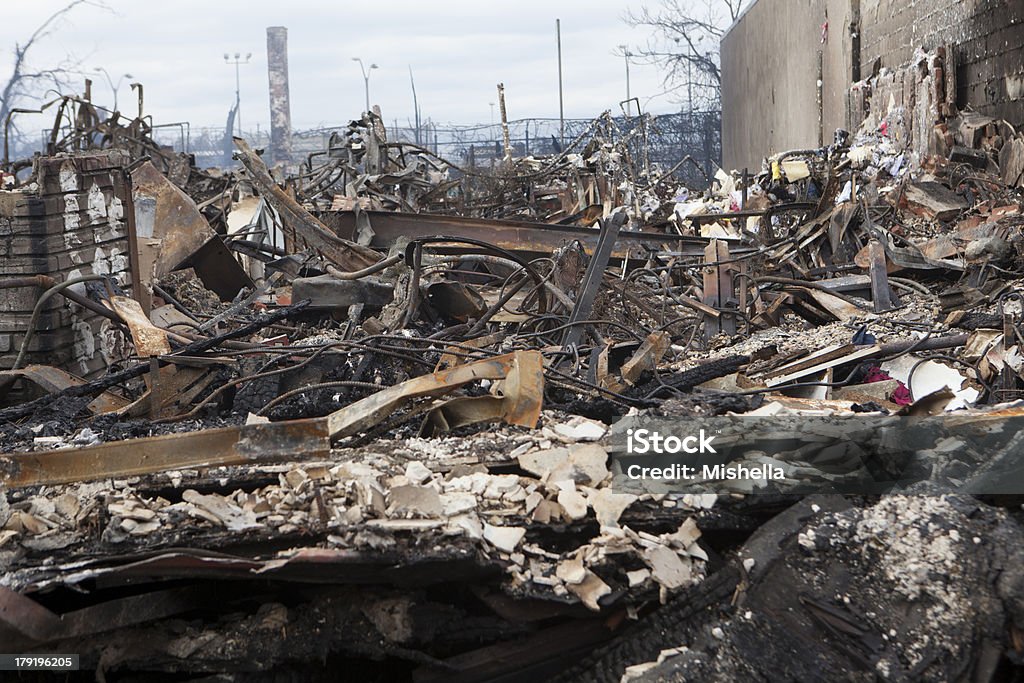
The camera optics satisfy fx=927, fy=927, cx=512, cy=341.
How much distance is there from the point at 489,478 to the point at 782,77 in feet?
64.3

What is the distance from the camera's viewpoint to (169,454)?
3152 mm

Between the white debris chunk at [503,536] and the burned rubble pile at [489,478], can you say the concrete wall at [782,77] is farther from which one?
the white debris chunk at [503,536]

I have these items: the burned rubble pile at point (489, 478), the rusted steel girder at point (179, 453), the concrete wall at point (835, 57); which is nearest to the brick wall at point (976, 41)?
the concrete wall at point (835, 57)

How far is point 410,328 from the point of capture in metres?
5.58

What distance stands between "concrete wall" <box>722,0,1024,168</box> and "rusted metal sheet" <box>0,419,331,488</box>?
8500mm

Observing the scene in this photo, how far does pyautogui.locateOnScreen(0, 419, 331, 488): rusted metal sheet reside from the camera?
310 cm

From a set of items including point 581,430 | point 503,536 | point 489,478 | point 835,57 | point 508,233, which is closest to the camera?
point 503,536

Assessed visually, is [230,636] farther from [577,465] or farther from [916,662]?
[916,662]

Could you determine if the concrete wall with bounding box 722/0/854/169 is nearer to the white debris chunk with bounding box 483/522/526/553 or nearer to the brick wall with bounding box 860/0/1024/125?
the brick wall with bounding box 860/0/1024/125

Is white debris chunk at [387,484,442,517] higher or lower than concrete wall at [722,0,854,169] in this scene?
lower

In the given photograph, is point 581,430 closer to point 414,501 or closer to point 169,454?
point 414,501

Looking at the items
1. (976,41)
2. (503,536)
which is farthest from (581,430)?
(976,41)

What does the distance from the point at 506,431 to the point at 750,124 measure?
23.0m

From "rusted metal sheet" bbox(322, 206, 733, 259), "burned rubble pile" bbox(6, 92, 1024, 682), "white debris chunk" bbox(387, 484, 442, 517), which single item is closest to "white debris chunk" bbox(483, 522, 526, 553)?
"burned rubble pile" bbox(6, 92, 1024, 682)
